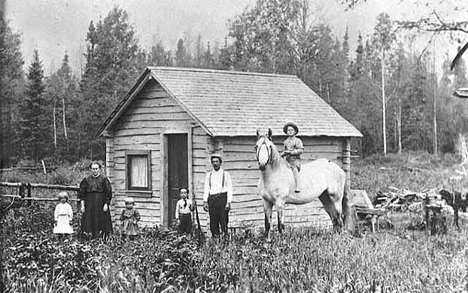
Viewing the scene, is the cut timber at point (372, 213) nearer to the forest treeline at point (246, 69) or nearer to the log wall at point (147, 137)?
the forest treeline at point (246, 69)

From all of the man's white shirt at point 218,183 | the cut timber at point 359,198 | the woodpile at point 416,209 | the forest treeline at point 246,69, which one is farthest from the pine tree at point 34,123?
the woodpile at point 416,209

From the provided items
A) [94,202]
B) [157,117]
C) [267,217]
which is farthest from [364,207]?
[94,202]

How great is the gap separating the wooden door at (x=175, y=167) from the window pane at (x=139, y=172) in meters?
0.75

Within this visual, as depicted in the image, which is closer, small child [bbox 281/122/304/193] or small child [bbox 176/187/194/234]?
small child [bbox 281/122/304/193]

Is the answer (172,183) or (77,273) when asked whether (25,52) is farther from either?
(172,183)

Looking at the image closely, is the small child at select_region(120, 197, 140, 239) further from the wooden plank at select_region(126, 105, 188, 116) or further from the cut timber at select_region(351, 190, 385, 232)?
the cut timber at select_region(351, 190, 385, 232)

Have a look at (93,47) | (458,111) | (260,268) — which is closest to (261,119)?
(93,47)

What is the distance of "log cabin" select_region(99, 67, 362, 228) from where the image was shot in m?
13.2

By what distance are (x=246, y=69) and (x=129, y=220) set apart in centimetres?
495

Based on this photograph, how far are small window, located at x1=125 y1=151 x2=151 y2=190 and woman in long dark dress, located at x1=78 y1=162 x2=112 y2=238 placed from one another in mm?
3033

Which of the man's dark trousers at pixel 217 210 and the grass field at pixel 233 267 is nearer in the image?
the grass field at pixel 233 267

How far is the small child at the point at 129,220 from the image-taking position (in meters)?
11.8

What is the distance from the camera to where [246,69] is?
48.9 ft

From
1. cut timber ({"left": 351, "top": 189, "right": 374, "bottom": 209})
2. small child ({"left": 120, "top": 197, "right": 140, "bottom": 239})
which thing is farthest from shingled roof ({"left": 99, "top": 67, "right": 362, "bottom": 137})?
small child ({"left": 120, "top": 197, "right": 140, "bottom": 239})
